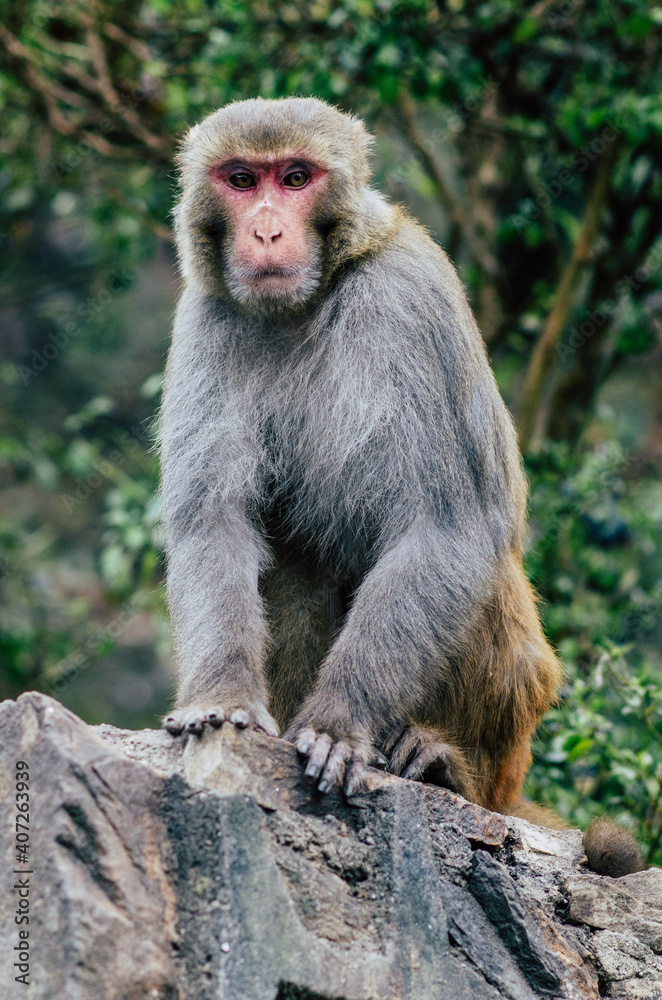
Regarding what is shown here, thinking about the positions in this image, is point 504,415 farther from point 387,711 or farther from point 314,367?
point 387,711

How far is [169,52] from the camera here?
753cm

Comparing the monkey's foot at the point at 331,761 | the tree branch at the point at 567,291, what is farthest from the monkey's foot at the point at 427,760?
the tree branch at the point at 567,291

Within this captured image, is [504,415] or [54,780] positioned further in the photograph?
[504,415]

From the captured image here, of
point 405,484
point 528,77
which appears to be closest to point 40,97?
point 528,77

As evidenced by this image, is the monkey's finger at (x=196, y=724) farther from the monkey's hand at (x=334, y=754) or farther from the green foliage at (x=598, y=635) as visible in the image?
the green foliage at (x=598, y=635)

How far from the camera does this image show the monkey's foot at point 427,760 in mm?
3648

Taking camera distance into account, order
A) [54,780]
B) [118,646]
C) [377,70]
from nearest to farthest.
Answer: [54,780]
[377,70]
[118,646]

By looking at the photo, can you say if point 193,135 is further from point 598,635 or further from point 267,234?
point 598,635

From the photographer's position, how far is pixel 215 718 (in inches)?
127

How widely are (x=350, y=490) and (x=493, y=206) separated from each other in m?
5.19

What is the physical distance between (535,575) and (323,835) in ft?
12.3

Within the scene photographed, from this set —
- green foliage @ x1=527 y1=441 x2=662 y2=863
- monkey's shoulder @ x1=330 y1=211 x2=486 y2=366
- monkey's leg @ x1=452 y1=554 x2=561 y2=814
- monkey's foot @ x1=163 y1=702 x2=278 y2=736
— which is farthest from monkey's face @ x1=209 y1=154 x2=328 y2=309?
green foliage @ x1=527 y1=441 x2=662 y2=863

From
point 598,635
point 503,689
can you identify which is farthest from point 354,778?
point 598,635

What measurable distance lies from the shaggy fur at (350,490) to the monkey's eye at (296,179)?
3.3 inches
